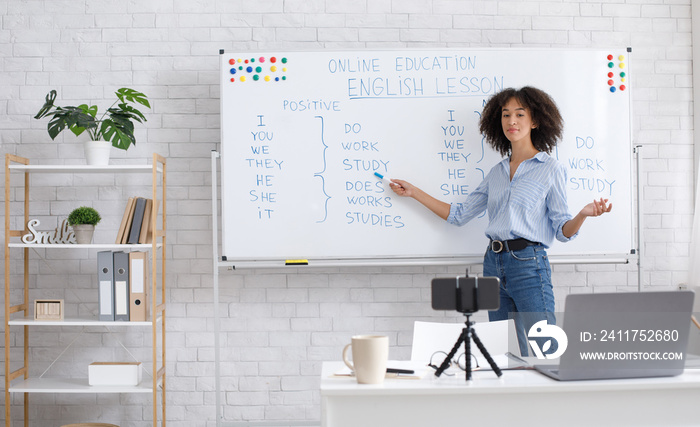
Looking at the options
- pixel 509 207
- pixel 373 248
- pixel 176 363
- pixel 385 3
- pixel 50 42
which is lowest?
pixel 176 363

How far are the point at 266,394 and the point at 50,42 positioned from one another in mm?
2128

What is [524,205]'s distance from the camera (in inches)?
95.0

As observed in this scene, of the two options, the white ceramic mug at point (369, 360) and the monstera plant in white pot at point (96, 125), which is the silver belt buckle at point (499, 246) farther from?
the monstera plant in white pot at point (96, 125)

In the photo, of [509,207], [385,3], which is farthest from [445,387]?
[385,3]

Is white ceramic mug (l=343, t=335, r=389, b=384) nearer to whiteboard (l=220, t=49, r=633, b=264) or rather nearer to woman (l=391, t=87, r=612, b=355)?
woman (l=391, t=87, r=612, b=355)

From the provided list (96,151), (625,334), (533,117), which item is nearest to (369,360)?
(625,334)

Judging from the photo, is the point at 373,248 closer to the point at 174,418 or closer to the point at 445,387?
the point at 174,418

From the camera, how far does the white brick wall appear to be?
2961 millimetres

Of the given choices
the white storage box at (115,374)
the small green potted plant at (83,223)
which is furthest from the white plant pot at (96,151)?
the white storage box at (115,374)

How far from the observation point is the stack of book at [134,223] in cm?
265

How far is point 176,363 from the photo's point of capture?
2961 millimetres

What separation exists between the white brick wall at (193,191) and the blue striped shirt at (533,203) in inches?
26.3

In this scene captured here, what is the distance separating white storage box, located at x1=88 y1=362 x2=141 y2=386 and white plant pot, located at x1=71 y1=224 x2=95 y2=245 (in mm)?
566

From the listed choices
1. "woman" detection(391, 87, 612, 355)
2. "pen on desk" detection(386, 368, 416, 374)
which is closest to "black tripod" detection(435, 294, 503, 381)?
"pen on desk" detection(386, 368, 416, 374)
